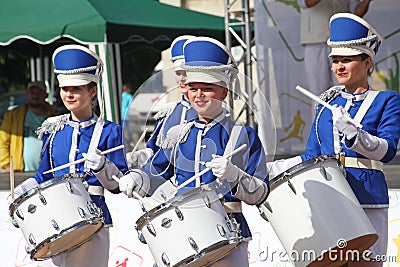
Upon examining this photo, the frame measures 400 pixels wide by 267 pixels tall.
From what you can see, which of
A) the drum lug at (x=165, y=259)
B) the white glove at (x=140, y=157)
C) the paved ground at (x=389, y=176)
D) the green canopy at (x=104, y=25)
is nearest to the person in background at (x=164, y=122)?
the white glove at (x=140, y=157)

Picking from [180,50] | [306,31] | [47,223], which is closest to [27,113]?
[306,31]

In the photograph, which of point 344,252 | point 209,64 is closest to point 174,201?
point 209,64

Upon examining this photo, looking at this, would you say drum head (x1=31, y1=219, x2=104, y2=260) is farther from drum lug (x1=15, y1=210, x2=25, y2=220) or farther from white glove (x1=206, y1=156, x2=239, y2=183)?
white glove (x1=206, y1=156, x2=239, y2=183)

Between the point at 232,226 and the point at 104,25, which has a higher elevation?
the point at 104,25

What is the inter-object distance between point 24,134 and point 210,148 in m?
5.78

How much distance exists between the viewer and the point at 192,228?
164 inches

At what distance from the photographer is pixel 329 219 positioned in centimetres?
435

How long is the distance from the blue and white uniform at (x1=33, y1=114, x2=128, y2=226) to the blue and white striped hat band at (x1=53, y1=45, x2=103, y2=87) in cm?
23

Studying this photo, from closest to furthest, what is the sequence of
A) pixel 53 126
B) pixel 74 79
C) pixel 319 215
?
pixel 319 215
pixel 74 79
pixel 53 126

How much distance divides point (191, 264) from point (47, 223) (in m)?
0.96

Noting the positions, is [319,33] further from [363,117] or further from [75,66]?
[363,117]

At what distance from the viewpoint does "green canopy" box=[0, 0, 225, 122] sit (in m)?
10.4

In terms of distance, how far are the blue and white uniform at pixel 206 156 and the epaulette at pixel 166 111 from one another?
106 millimetres

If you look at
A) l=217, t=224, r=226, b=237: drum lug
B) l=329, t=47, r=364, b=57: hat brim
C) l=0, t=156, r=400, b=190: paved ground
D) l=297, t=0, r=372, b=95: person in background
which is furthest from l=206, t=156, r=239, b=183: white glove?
l=297, t=0, r=372, b=95: person in background
